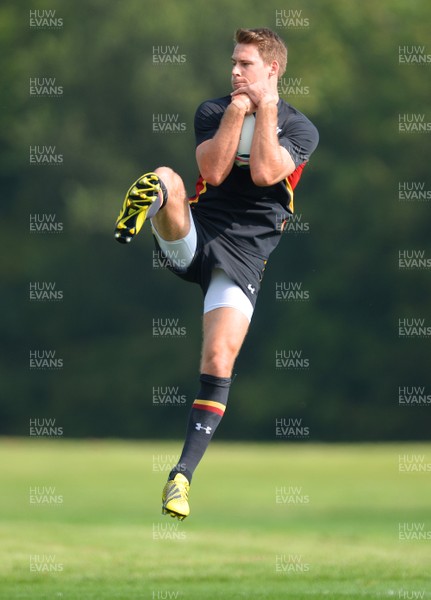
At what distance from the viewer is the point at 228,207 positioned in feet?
22.7

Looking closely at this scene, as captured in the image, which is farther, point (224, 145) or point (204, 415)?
point (204, 415)

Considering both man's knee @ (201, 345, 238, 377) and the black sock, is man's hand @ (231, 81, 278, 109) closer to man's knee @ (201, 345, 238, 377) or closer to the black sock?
man's knee @ (201, 345, 238, 377)

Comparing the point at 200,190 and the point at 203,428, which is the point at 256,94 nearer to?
the point at 200,190

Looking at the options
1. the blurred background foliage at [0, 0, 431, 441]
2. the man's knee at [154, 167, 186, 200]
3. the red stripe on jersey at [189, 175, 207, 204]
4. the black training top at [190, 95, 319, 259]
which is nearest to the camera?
the man's knee at [154, 167, 186, 200]

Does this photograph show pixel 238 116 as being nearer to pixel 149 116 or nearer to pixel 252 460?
pixel 252 460

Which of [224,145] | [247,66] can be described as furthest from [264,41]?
[224,145]

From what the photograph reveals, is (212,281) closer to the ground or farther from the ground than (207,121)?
closer to the ground

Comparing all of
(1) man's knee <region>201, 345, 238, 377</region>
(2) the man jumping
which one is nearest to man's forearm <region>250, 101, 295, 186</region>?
(2) the man jumping

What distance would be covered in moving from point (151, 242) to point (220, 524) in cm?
1531

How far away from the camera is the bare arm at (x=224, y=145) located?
648 cm

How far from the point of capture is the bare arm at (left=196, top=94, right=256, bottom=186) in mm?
6480

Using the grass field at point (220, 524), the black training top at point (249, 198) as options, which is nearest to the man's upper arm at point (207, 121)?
the black training top at point (249, 198)

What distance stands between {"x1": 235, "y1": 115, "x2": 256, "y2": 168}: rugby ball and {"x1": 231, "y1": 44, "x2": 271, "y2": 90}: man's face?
199 millimetres

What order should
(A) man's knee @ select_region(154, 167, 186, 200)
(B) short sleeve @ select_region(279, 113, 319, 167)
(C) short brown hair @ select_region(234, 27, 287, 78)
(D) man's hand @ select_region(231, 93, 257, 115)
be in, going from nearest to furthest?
1. (A) man's knee @ select_region(154, 167, 186, 200)
2. (D) man's hand @ select_region(231, 93, 257, 115)
3. (C) short brown hair @ select_region(234, 27, 287, 78)
4. (B) short sleeve @ select_region(279, 113, 319, 167)
